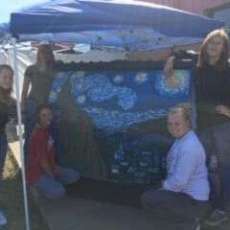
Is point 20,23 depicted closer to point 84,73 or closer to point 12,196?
point 84,73

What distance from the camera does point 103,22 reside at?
5.88m

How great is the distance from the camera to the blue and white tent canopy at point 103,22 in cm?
561

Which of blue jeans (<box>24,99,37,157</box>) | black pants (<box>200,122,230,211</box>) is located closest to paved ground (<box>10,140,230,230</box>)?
black pants (<box>200,122,230,211</box>)

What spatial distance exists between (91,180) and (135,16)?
1.97 metres

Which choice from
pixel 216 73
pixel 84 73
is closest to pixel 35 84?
pixel 84 73

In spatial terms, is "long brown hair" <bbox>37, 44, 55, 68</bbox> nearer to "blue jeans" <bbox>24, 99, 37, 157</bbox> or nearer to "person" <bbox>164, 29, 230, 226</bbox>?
"blue jeans" <bbox>24, 99, 37, 157</bbox>

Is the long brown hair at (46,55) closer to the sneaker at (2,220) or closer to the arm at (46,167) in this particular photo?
the arm at (46,167)

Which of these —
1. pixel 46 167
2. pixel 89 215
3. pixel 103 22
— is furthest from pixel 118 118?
pixel 103 22

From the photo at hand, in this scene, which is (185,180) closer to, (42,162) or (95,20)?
(95,20)

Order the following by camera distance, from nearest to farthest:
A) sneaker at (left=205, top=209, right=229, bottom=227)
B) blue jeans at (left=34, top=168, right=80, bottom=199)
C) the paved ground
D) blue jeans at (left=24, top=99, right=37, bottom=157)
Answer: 1. sneaker at (left=205, top=209, right=229, bottom=227)
2. the paved ground
3. blue jeans at (left=34, top=168, right=80, bottom=199)
4. blue jeans at (left=24, top=99, right=37, bottom=157)

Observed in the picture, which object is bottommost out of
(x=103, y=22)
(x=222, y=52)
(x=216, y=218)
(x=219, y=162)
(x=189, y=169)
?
(x=216, y=218)

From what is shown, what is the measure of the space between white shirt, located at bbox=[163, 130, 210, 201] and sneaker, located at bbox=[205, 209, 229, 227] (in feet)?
1.87

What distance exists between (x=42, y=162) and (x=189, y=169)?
→ 2.00 metres

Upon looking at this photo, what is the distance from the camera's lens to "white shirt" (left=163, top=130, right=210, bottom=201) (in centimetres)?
521
